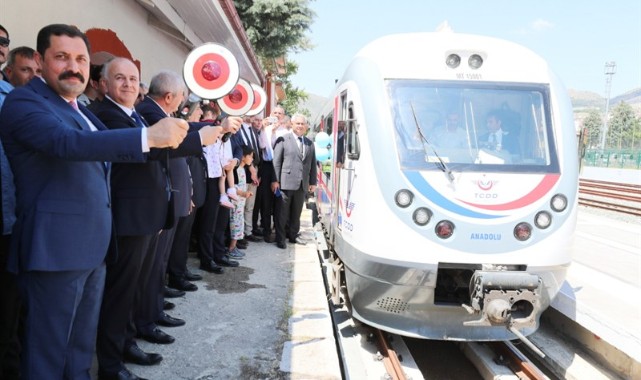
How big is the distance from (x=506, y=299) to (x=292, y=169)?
4.32 metres

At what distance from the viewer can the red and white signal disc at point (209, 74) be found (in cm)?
276

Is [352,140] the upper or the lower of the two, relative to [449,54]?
lower

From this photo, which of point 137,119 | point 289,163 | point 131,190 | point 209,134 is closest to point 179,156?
point 209,134

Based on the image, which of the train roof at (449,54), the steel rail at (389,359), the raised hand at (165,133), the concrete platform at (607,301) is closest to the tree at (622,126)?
the concrete platform at (607,301)

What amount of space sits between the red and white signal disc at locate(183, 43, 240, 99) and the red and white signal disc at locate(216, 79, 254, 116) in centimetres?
25

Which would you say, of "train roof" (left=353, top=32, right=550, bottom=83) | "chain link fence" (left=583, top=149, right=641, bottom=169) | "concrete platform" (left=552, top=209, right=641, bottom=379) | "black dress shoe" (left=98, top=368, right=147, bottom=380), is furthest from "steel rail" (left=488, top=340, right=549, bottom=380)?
"chain link fence" (left=583, top=149, right=641, bottom=169)

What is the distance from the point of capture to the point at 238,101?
322cm

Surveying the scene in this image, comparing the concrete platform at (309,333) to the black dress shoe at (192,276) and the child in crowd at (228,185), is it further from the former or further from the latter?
the child in crowd at (228,185)

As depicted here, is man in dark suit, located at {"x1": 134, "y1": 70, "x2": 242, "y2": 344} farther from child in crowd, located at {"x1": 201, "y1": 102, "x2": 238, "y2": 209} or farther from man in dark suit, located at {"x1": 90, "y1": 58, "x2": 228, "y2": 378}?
child in crowd, located at {"x1": 201, "y1": 102, "x2": 238, "y2": 209}

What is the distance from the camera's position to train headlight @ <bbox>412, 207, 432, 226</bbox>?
12.0 feet

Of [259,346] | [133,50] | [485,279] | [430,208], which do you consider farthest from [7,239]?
[133,50]

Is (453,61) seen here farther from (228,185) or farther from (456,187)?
(228,185)

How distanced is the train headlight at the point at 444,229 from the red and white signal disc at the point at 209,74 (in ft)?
6.28

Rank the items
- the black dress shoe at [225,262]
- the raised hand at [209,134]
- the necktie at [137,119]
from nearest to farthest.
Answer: the raised hand at [209,134], the necktie at [137,119], the black dress shoe at [225,262]
